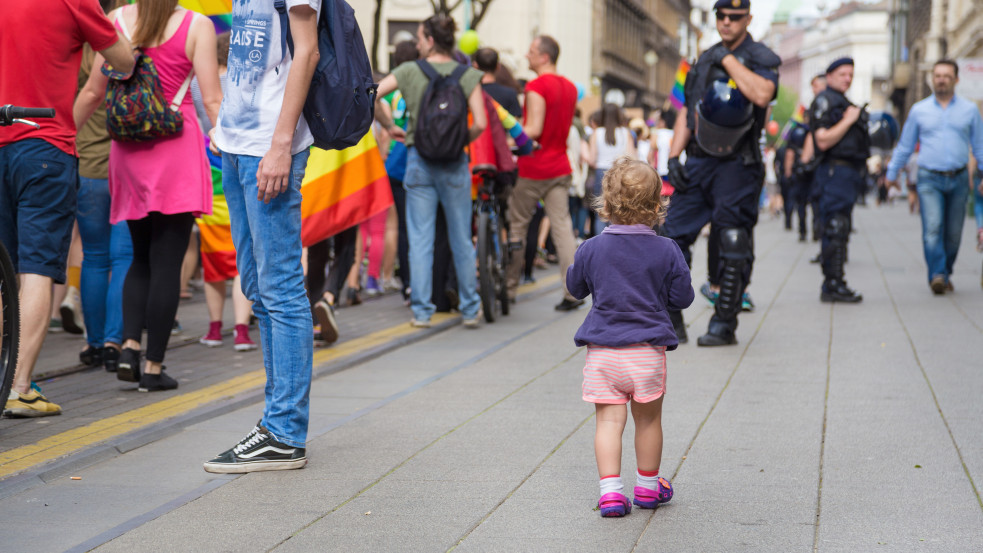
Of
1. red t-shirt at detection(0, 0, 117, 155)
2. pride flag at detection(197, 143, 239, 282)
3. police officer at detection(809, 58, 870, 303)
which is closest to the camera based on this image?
red t-shirt at detection(0, 0, 117, 155)

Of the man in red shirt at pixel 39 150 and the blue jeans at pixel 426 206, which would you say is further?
the blue jeans at pixel 426 206

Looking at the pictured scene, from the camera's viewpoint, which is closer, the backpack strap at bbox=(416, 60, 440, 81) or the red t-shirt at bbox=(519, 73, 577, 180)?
the backpack strap at bbox=(416, 60, 440, 81)

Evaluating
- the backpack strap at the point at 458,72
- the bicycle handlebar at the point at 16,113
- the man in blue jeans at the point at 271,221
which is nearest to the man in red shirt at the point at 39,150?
the bicycle handlebar at the point at 16,113

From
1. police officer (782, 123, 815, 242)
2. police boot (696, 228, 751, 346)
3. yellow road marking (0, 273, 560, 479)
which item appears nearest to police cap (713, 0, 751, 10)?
police boot (696, 228, 751, 346)

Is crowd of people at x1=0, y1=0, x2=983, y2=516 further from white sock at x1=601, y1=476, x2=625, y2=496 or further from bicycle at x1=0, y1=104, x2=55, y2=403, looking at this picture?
bicycle at x1=0, y1=104, x2=55, y2=403

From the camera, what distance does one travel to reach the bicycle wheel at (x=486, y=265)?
8570 mm

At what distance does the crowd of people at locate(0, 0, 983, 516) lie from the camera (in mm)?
3949

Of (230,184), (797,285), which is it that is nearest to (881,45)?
(797,285)

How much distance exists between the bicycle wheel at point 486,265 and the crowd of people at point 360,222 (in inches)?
4.4

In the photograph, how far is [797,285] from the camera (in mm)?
11844

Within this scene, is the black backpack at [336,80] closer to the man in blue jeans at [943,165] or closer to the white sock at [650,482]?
the white sock at [650,482]

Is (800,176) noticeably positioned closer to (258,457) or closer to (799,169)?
(799,169)

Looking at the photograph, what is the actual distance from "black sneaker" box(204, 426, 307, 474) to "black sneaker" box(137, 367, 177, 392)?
1.57 m

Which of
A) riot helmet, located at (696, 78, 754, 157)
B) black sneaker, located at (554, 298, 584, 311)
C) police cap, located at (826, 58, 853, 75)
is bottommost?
black sneaker, located at (554, 298, 584, 311)
